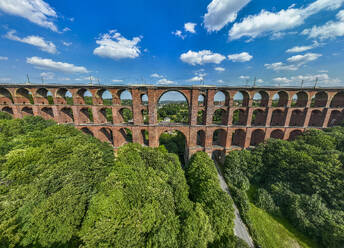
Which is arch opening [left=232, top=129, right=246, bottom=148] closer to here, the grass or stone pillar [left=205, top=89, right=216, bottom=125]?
stone pillar [left=205, top=89, right=216, bottom=125]

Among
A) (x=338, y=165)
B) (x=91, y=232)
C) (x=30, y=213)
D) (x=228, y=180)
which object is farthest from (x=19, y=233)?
(x=338, y=165)

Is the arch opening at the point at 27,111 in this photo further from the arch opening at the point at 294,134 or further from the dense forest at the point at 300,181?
the arch opening at the point at 294,134

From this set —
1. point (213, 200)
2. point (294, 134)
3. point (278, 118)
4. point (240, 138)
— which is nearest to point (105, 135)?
point (213, 200)

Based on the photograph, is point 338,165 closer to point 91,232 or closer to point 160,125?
point 160,125

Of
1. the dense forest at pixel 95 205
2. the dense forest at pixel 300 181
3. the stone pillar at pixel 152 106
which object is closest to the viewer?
the dense forest at pixel 95 205

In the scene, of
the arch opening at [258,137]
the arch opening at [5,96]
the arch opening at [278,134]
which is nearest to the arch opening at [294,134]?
the arch opening at [278,134]

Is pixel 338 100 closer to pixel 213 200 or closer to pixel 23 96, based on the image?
pixel 213 200

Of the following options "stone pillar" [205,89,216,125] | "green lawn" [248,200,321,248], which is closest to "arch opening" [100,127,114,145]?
"stone pillar" [205,89,216,125]

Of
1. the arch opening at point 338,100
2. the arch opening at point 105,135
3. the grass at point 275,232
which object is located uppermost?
the arch opening at point 338,100
